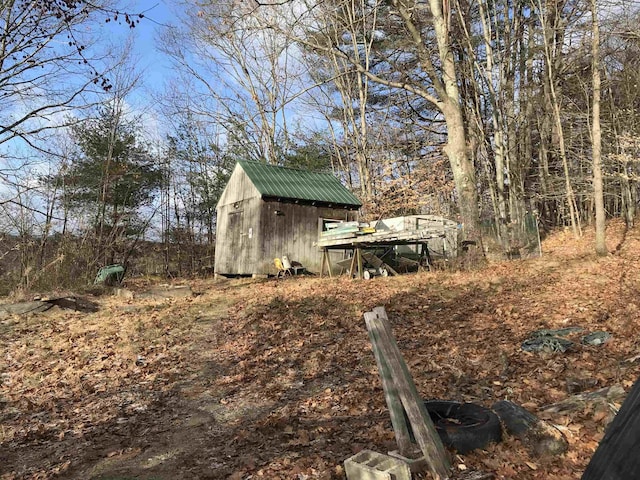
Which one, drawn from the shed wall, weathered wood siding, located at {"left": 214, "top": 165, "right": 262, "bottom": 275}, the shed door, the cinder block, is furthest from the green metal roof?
the cinder block

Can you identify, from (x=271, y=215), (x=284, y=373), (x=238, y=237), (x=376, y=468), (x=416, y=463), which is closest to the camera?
(x=376, y=468)

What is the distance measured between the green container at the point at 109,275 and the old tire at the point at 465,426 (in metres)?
14.0

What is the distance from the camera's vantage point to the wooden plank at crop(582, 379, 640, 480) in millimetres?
713

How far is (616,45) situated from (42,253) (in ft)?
74.3

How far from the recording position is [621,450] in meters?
0.74

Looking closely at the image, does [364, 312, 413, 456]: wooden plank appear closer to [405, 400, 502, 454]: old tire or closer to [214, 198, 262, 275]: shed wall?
[405, 400, 502, 454]: old tire

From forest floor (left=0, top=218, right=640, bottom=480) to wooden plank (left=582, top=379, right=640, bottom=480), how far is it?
3139mm

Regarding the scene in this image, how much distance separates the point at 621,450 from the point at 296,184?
19.8 metres

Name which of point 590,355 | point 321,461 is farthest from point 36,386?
point 590,355

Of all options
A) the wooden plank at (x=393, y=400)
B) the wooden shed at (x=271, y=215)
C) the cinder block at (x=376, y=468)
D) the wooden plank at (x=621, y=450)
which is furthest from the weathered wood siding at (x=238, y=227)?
the wooden plank at (x=621, y=450)

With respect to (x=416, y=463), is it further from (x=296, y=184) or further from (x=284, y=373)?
(x=296, y=184)

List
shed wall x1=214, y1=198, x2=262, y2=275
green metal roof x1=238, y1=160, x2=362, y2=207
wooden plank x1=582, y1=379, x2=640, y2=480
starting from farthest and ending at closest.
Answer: green metal roof x1=238, y1=160, x2=362, y2=207, shed wall x1=214, y1=198, x2=262, y2=275, wooden plank x1=582, y1=379, x2=640, y2=480

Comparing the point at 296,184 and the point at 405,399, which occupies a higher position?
the point at 296,184

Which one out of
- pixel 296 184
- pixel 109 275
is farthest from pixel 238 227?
pixel 109 275
